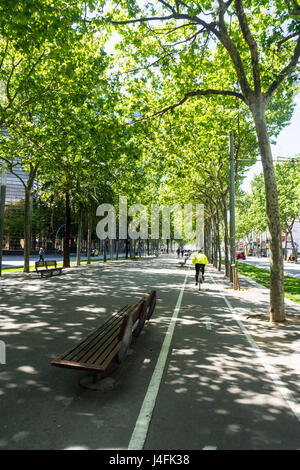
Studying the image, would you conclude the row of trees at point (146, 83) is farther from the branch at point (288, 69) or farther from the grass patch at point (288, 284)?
the grass patch at point (288, 284)

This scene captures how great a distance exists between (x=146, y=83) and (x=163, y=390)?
11.7 m

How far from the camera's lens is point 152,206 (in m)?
51.6

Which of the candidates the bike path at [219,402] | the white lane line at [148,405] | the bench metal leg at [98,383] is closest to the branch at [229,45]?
the bike path at [219,402]

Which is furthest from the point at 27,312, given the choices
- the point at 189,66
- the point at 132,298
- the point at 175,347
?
the point at 189,66

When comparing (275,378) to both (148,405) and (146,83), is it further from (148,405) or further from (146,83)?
(146,83)

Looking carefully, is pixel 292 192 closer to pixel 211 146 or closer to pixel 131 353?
pixel 211 146

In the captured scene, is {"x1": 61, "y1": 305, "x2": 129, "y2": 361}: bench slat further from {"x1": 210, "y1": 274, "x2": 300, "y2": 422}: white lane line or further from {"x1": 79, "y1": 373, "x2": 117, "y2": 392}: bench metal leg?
{"x1": 210, "y1": 274, "x2": 300, "y2": 422}: white lane line

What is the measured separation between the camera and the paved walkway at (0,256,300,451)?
3.18 meters

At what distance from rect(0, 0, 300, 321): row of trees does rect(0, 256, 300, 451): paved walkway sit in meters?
2.79

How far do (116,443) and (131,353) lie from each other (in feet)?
9.36

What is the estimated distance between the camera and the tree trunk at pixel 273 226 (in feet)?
28.7

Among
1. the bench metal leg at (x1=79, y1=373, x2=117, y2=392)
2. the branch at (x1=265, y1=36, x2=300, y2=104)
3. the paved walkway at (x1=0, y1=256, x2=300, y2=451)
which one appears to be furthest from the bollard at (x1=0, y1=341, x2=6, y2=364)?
the branch at (x1=265, y1=36, x2=300, y2=104)

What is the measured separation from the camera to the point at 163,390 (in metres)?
4.32

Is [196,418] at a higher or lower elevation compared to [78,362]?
lower
